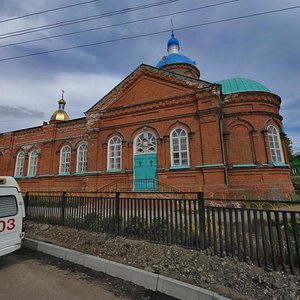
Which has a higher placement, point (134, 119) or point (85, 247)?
point (134, 119)

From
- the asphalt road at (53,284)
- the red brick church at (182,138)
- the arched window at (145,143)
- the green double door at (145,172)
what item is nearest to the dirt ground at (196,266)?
the asphalt road at (53,284)

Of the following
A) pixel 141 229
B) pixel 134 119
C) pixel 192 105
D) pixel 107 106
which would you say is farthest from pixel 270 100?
pixel 141 229

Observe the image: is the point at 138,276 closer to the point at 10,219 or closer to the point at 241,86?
the point at 10,219

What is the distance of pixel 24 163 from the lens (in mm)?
20141

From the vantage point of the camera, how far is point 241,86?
45.9ft

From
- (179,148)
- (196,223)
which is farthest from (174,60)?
(196,223)

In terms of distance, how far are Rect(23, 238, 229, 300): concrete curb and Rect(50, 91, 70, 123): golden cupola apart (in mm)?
19137

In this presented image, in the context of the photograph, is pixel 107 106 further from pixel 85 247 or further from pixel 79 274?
pixel 79 274

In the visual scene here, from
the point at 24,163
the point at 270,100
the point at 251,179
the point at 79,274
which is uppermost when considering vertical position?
the point at 270,100

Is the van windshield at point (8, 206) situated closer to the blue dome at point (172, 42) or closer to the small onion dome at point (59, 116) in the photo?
the small onion dome at point (59, 116)

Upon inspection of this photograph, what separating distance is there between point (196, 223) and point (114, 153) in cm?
1123

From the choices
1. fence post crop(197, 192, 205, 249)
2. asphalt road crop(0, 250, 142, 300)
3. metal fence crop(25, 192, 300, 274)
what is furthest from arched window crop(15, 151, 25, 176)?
fence post crop(197, 192, 205, 249)

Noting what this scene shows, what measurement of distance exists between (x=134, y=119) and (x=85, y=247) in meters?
10.6

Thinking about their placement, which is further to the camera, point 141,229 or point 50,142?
Answer: point 50,142
